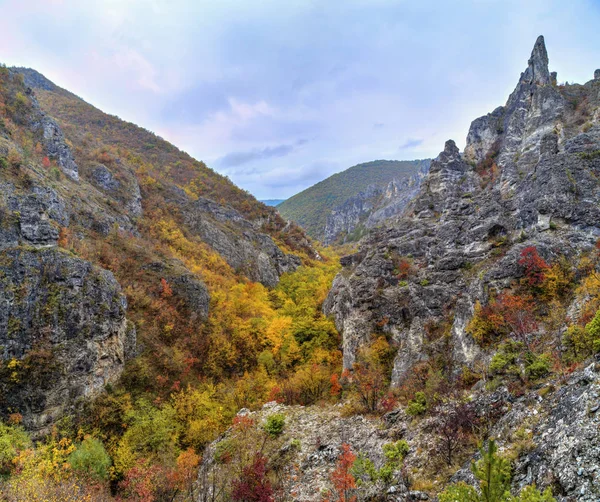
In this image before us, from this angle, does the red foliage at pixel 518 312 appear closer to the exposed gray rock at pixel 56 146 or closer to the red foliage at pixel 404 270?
the red foliage at pixel 404 270

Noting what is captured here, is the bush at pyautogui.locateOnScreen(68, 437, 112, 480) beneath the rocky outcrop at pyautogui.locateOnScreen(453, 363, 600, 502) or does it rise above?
beneath

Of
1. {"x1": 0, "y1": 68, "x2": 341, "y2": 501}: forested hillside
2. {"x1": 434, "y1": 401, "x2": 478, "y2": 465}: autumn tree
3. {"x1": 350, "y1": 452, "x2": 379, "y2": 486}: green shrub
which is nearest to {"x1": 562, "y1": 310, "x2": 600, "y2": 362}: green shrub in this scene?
{"x1": 434, "y1": 401, "x2": 478, "y2": 465}: autumn tree

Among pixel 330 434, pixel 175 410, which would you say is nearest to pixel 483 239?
pixel 330 434

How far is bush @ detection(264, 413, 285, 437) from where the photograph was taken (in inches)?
802

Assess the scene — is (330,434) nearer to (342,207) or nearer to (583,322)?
(583,322)

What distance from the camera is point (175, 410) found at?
2859cm

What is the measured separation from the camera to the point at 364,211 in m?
186

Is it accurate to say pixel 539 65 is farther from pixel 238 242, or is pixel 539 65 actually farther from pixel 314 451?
pixel 238 242

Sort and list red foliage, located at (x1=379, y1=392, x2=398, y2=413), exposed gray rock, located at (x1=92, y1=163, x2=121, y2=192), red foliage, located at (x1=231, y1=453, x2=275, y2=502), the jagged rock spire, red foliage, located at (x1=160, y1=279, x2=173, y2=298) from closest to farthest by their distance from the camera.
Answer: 1. red foliage, located at (x1=231, y1=453, x2=275, y2=502)
2. red foliage, located at (x1=379, y1=392, x2=398, y2=413)
3. red foliage, located at (x1=160, y1=279, x2=173, y2=298)
4. the jagged rock spire
5. exposed gray rock, located at (x1=92, y1=163, x2=121, y2=192)

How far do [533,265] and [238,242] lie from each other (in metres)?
60.6

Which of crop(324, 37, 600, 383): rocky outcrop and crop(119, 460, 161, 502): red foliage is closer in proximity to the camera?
crop(119, 460, 161, 502): red foliage

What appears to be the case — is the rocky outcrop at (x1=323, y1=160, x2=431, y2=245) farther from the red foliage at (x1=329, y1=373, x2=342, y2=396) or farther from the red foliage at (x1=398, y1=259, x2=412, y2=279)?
the red foliage at (x1=329, y1=373, x2=342, y2=396)

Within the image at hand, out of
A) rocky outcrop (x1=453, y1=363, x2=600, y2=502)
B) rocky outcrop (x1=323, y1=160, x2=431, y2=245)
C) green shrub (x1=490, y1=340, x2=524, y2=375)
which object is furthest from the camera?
rocky outcrop (x1=323, y1=160, x2=431, y2=245)

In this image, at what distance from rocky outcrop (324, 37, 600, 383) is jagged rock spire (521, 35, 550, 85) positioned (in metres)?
0.15
